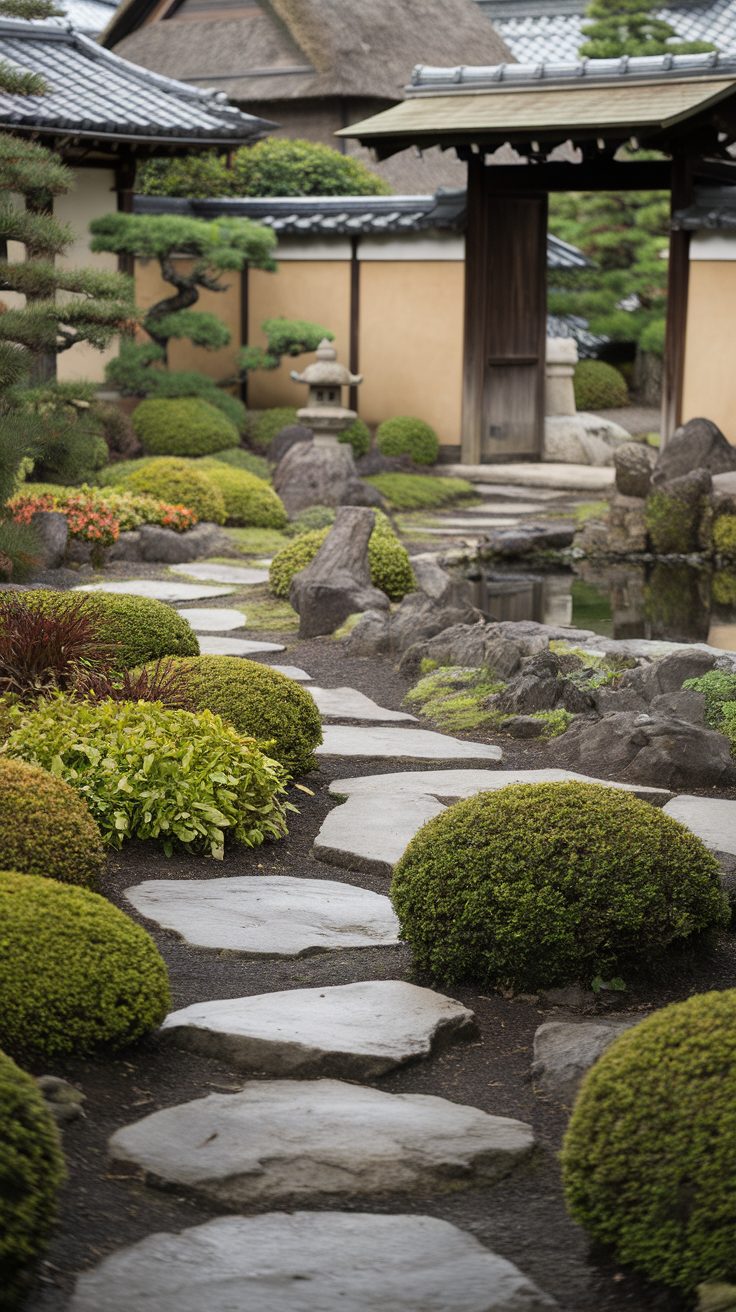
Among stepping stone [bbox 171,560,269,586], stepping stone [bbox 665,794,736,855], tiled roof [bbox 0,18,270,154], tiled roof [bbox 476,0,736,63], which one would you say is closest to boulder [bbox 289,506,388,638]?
stepping stone [bbox 171,560,269,586]

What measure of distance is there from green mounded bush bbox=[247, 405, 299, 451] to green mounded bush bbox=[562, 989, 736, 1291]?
632 inches

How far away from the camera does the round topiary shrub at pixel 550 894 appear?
4.07 metres

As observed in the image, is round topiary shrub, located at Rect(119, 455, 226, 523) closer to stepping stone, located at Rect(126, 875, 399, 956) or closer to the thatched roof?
stepping stone, located at Rect(126, 875, 399, 956)

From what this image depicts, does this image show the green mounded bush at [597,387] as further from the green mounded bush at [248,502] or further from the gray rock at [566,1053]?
the gray rock at [566,1053]

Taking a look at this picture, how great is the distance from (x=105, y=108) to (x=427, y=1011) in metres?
15.0

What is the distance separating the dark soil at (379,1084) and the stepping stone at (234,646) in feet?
12.2

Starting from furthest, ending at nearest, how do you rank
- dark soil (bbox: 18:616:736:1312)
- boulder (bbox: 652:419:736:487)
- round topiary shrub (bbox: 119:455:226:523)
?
boulder (bbox: 652:419:736:487), round topiary shrub (bbox: 119:455:226:523), dark soil (bbox: 18:616:736:1312)

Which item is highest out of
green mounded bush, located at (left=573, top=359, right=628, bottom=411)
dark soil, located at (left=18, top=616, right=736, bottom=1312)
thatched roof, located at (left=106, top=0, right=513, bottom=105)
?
thatched roof, located at (left=106, top=0, right=513, bottom=105)

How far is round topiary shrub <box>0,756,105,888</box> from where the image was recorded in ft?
14.2

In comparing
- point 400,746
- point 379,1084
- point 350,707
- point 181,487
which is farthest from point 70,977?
point 181,487

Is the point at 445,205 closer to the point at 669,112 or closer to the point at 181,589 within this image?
the point at 669,112

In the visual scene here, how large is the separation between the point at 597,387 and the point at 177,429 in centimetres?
991

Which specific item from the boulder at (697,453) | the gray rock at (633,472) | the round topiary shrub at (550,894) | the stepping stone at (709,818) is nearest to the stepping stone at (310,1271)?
the round topiary shrub at (550,894)

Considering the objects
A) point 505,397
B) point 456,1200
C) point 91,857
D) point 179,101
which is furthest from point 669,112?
point 456,1200
